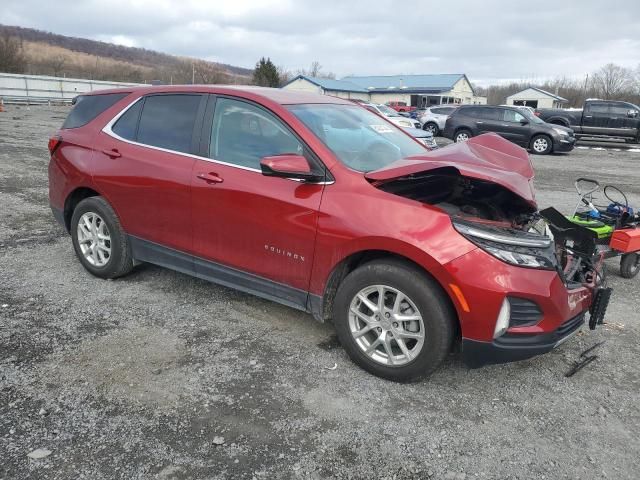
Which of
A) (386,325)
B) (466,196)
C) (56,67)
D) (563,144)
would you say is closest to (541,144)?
(563,144)

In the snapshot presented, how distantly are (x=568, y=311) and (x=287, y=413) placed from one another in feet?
5.77

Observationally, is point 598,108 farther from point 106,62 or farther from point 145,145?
point 106,62

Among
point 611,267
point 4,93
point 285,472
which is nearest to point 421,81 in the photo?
point 4,93

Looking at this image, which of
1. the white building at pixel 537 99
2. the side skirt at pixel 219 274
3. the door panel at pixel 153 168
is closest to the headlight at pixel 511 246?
the side skirt at pixel 219 274

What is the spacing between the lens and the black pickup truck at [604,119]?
838 inches

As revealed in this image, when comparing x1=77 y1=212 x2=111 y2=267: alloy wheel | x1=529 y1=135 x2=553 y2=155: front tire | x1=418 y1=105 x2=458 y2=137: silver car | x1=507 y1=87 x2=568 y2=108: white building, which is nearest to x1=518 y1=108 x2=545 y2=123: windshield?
x1=529 y1=135 x2=553 y2=155: front tire

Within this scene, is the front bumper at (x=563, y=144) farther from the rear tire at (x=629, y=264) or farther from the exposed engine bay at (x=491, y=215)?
the exposed engine bay at (x=491, y=215)

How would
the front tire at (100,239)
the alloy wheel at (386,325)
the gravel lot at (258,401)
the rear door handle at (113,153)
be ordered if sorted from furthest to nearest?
the front tire at (100,239) → the rear door handle at (113,153) → the alloy wheel at (386,325) → the gravel lot at (258,401)

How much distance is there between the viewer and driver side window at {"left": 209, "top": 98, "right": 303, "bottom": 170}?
349 cm

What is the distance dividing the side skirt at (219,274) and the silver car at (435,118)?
21503 millimetres

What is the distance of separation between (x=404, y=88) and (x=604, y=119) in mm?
37985

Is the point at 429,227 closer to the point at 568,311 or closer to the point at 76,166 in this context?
the point at 568,311

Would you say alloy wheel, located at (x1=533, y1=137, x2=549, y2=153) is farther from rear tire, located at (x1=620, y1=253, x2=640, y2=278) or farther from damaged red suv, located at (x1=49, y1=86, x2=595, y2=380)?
damaged red suv, located at (x1=49, y1=86, x2=595, y2=380)

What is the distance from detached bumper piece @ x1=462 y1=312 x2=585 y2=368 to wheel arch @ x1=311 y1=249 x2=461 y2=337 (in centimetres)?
17
